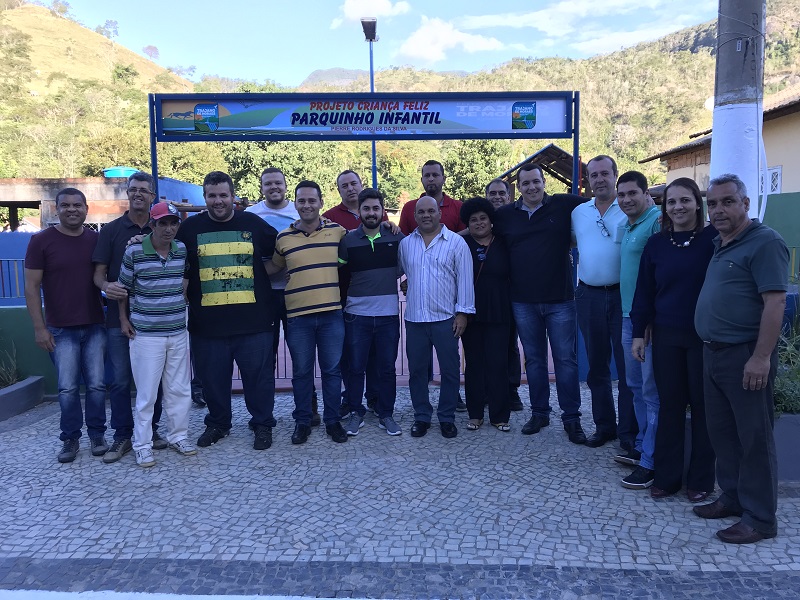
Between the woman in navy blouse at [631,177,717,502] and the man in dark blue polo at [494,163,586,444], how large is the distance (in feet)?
3.01

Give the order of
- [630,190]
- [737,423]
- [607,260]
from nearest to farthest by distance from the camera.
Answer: [737,423] < [630,190] < [607,260]

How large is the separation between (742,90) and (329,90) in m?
124

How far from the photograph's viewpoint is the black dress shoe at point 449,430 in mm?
4988

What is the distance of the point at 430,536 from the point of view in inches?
133

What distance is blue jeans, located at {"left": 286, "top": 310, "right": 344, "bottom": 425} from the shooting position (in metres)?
Result: 4.88

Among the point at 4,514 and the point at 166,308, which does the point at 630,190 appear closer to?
the point at 166,308

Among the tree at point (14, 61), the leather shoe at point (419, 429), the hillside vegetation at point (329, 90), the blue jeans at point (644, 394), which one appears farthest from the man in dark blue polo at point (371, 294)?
the tree at point (14, 61)

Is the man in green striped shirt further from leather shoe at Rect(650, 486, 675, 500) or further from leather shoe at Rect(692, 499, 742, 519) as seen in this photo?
leather shoe at Rect(692, 499, 742, 519)

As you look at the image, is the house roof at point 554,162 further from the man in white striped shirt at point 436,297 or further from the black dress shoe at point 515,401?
the man in white striped shirt at point 436,297

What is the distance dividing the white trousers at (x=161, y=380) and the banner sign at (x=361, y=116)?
2761mm

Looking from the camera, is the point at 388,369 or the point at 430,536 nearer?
the point at 430,536

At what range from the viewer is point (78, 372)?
4691mm

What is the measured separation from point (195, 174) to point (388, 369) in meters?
37.3

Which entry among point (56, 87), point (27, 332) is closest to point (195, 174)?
point (27, 332)
